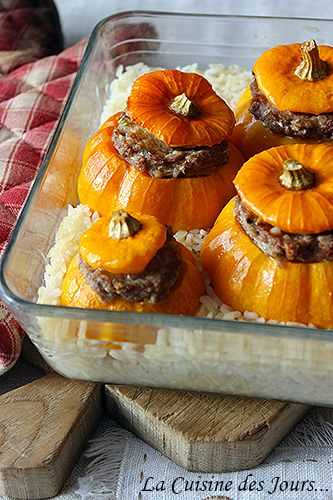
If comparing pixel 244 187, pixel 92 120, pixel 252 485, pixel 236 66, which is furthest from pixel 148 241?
pixel 236 66

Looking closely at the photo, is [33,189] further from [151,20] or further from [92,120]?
[151,20]

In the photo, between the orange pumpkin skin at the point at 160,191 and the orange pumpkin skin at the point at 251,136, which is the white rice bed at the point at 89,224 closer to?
the orange pumpkin skin at the point at 160,191

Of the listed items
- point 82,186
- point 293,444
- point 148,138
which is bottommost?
point 293,444

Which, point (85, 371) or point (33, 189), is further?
point (33, 189)

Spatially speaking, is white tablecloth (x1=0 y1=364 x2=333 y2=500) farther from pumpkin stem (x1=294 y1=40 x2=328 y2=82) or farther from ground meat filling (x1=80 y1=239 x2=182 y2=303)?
pumpkin stem (x1=294 y1=40 x2=328 y2=82)

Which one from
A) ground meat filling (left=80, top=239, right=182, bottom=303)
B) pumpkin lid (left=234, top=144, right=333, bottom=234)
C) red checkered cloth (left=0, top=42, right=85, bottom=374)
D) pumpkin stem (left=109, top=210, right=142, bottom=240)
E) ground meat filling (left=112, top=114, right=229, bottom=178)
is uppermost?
pumpkin stem (left=109, top=210, right=142, bottom=240)

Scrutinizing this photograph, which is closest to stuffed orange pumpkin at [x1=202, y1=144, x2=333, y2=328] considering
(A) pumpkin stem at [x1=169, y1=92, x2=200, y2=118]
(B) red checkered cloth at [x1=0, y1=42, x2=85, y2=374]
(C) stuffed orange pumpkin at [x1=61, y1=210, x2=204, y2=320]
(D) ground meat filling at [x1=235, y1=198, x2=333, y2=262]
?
(D) ground meat filling at [x1=235, y1=198, x2=333, y2=262]

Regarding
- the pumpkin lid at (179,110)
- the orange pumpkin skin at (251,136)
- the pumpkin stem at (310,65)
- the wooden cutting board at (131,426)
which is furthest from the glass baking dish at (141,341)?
the pumpkin stem at (310,65)
